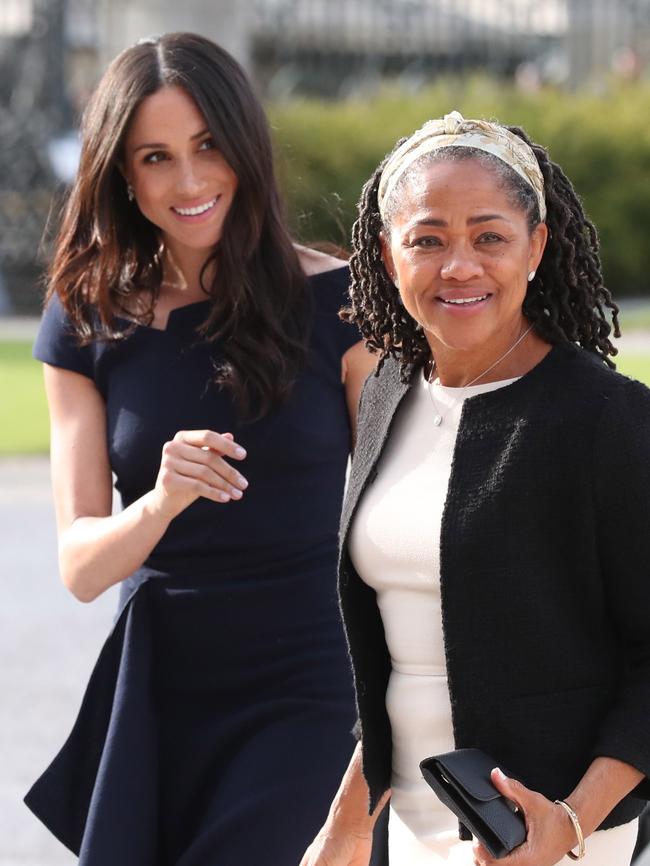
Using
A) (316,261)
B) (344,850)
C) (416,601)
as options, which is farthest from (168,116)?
(344,850)

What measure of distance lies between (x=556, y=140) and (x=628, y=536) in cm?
1784

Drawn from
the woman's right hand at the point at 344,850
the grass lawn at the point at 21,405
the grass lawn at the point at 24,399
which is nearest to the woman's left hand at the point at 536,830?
the woman's right hand at the point at 344,850

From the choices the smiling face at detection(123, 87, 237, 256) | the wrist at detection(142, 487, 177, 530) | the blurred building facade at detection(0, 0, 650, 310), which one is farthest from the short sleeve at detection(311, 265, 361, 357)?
the blurred building facade at detection(0, 0, 650, 310)

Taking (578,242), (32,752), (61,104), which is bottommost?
(32,752)

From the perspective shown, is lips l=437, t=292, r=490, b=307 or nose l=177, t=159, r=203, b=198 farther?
nose l=177, t=159, r=203, b=198

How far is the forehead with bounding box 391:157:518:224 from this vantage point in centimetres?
212

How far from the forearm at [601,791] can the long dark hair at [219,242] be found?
126cm

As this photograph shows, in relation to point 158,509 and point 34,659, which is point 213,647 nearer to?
point 158,509

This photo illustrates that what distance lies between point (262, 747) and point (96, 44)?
24.0 meters

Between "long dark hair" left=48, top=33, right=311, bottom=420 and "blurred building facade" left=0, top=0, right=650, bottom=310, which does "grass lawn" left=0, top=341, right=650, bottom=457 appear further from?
"blurred building facade" left=0, top=0, right=650, bottom=310

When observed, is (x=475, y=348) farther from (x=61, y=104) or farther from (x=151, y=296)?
(x=61, y=104)

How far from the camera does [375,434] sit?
2.39m

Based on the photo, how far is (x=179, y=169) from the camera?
10.4 feet

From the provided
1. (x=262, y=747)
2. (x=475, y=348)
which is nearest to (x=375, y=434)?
(x=475, y=348)
